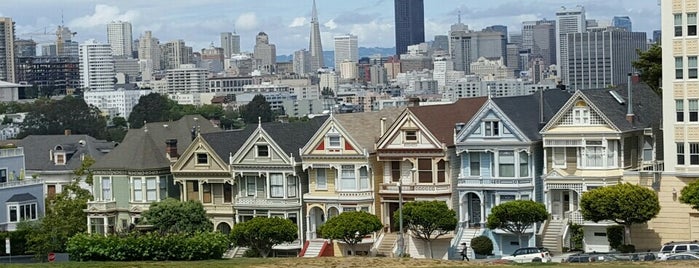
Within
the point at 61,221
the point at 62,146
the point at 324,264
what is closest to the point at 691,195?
the point at 324,264

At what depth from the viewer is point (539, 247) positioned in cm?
6122

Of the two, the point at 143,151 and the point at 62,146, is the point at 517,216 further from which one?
the point at 62,146

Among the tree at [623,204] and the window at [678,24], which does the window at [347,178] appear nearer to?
the tree at [623,204]

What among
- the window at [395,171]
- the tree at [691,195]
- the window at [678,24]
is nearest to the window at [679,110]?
the window at [678,24]

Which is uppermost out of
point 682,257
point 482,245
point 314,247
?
point 682,257

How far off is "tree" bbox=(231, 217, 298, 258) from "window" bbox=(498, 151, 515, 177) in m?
8.98

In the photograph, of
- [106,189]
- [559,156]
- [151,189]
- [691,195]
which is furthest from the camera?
[106,189]

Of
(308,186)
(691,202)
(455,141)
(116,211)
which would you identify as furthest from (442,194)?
(116,211)

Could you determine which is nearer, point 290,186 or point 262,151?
point 290,186

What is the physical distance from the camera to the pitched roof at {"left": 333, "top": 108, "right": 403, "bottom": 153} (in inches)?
2656

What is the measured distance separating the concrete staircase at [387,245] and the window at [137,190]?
12728 mm

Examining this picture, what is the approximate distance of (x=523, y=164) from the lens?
63875mm

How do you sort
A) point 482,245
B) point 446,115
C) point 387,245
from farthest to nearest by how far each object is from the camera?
1. point 446,115
2. point 387,245
3. point 482,245

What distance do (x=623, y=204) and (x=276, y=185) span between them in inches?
649
